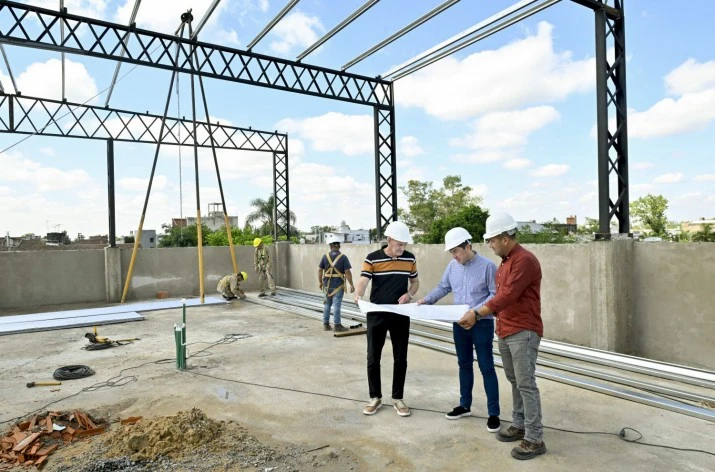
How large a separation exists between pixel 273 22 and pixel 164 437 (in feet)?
→ 30.0

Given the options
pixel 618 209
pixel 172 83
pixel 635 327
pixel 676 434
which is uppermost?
pixel 172 83

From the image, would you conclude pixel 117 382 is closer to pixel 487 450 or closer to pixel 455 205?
pixel 487 450

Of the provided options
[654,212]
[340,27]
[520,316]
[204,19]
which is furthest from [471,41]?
→ [654,212]

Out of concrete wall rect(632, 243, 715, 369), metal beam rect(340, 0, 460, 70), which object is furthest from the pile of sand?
metal beam rect(340, 0, 460, 70)

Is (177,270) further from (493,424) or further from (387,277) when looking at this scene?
(493,424)

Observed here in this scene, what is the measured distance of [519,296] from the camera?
12.6ft

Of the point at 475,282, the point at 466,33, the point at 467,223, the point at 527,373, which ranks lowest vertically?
A: the point at 527,373

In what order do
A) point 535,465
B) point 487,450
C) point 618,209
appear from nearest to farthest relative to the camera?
point 535,465 < point 487,450 < point 618,209

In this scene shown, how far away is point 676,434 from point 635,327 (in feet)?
9.84

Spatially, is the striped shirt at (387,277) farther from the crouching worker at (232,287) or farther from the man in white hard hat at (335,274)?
the crouching worker at (232,287)

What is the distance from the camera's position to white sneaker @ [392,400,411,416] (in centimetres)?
493

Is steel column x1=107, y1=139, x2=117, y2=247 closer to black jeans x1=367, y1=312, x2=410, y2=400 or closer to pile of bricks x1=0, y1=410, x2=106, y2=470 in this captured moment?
pile of bricks x1=0, y1=410, x2=106, y2=470

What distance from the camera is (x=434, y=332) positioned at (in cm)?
920

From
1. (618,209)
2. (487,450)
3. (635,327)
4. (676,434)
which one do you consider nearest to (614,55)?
(618,209)
